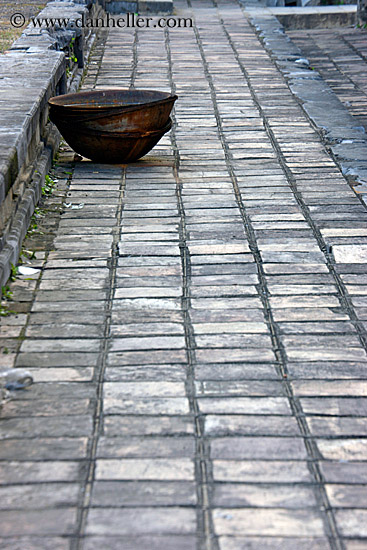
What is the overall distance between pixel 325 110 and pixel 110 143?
8.35 ft

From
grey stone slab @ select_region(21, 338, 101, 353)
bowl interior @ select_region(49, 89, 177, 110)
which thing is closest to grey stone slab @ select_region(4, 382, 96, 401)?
grey stone slab @ select_region(21, 338, 101, 353)

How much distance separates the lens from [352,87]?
8.39 meters

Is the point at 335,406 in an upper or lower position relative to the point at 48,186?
upper

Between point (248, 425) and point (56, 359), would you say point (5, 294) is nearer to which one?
point (56, 359)

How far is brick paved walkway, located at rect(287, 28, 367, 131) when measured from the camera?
26.0ft

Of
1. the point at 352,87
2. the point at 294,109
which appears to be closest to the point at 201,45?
the point at 352,87

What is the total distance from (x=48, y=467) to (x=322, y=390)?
1165mm

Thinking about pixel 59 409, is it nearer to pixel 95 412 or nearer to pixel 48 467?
pixel 95 412

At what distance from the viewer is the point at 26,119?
15.0 feet

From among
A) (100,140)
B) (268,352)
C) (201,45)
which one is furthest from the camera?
(201,45)

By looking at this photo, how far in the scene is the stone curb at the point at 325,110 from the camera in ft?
18.4

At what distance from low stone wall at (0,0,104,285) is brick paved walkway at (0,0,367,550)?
0.88 ft

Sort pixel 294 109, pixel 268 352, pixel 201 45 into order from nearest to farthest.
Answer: pixel 268 352, pixel 294 109, pixel 201 45

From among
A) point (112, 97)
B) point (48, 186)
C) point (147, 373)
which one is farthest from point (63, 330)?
point (112, 97)
